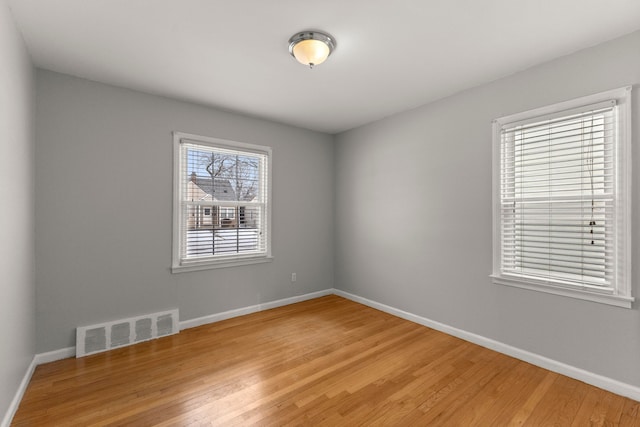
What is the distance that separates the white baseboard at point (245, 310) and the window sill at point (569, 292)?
252 centimetres

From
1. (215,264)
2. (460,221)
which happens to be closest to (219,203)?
(215,264)

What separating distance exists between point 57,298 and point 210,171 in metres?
1.88

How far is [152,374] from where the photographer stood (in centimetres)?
240

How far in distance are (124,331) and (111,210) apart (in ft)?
3.97

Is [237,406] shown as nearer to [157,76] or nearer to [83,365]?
[83,365]

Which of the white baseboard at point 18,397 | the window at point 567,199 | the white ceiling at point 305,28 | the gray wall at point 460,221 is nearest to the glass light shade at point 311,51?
the white ceiling at point 305,28

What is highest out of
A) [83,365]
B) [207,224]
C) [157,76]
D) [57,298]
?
[157,76]

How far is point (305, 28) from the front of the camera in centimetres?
207

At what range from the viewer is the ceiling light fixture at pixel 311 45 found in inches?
83.5

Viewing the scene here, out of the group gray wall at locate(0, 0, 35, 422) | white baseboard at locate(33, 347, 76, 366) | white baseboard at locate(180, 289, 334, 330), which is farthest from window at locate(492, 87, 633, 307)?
white baseboard at locate(33, 347, 76, 366)

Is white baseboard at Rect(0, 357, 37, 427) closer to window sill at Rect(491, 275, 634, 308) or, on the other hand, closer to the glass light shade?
the glass light shade

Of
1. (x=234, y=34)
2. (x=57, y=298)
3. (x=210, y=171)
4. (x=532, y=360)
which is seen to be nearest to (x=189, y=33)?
(x=234, y=34)

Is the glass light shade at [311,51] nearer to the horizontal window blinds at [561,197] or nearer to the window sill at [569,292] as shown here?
the horizontal window blinds at [561,197]

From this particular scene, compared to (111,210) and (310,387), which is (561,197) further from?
(111,210)
